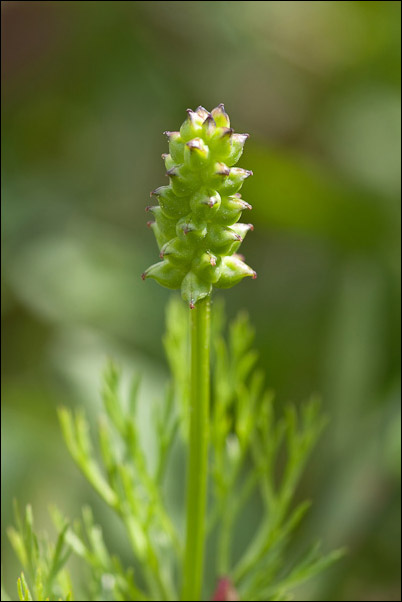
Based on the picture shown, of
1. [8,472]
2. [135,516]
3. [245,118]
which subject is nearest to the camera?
[135,516]

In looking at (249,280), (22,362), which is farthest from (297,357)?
(22,362)

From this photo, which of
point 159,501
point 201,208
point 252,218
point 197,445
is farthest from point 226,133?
point 252,218

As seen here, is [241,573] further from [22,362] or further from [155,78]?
[155,78]

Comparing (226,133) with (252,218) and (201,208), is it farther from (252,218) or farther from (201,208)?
(252,218)

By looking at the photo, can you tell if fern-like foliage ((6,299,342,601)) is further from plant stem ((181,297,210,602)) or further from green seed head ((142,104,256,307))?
green seed head ((142,104,256,307))

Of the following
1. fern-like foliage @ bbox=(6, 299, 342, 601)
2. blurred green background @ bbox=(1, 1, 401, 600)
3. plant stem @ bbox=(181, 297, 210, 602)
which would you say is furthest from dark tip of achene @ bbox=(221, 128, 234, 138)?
blurred green background @ bbox=(1, 1, 401, 600)

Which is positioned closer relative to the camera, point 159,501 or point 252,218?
point 159,501
